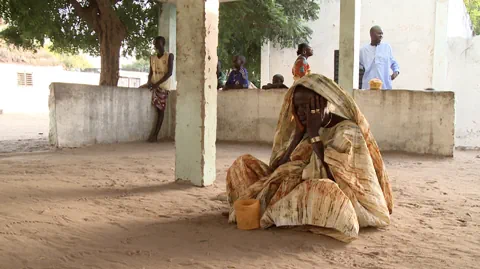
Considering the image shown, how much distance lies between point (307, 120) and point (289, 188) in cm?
50

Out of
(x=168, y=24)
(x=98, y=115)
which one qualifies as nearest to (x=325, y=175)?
(x=98, y=115)

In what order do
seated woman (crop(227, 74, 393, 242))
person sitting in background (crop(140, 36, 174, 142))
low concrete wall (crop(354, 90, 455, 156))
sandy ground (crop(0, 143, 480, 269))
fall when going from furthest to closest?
person sitting in background (crop(140, 36, 174, 142)), low concrete wall (crop(354, 90, 455, 156)), seated woman (crop(227, 74, 393, 242)), sandy ground (crop(0, 143, 480, 269))

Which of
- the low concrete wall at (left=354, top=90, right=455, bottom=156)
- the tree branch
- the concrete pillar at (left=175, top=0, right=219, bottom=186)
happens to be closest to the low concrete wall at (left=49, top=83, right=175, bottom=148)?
the tree branch

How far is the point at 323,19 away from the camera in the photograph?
12977 millimetres

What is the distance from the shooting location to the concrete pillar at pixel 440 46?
10.8 metres

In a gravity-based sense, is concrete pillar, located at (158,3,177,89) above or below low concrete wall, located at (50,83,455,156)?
above

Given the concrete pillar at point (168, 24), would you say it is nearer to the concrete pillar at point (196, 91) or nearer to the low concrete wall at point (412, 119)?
the low concrete wall at point (412, 119)

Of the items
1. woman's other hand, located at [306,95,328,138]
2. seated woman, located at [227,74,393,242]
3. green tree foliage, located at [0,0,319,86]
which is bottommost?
seated woman, located at [227,74,393,242]

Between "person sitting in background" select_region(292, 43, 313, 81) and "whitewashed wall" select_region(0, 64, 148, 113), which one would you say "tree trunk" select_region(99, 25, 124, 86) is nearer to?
"person sitting in background" select_region(292, 43, 313, 81)

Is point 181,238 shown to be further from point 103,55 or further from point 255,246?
point 103,55

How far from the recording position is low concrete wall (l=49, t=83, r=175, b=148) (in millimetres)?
7281

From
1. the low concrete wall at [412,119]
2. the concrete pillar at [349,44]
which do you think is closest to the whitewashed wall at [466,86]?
the low concrete wall at [412,119]

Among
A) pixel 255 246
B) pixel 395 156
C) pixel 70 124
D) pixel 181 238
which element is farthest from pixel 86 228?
pixel 395 156

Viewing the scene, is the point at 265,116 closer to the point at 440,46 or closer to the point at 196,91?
the point at 196,91
